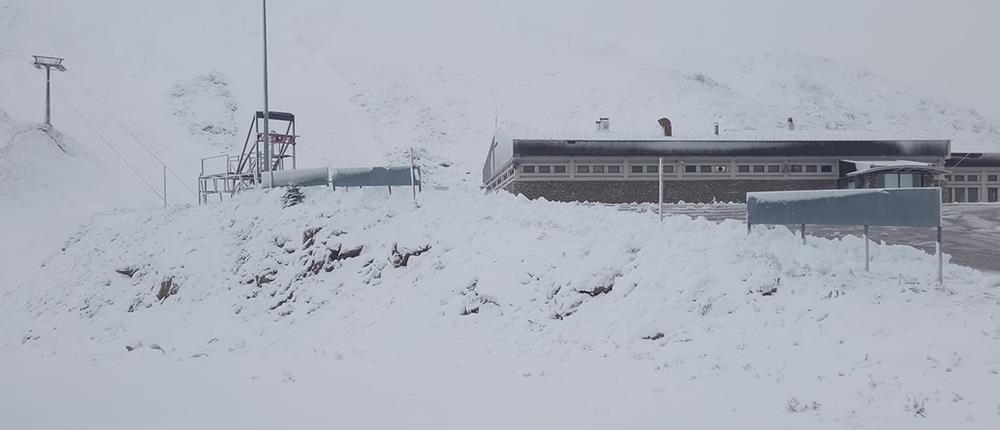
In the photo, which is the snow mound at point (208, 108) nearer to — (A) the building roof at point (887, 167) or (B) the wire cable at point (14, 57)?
(B) the wire cable at point (14, 57)

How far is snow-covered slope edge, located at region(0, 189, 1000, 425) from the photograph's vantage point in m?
8.39

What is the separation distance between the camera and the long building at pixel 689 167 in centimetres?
3612

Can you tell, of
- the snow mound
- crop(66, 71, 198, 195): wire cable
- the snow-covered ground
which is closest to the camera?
the snow-covered ground

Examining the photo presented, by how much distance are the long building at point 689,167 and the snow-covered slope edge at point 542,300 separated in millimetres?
14622

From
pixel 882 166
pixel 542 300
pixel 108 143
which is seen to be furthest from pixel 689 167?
pixel 108 143

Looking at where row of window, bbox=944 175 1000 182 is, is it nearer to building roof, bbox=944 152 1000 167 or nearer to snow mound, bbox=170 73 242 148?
building roof, bbox=944 152 1000 167

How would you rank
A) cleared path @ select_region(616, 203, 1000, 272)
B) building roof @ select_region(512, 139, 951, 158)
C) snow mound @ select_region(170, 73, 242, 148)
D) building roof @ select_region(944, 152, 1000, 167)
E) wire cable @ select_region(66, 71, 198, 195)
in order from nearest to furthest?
cleared path @ select_region(616, 203, 1000, 272)
building roof @ select_region(512, 139, 951, 158)
building roof @ select_region(944, 152, 1000, 167)
wire cable @ select_region(66, 71, 198, 195)
snow mound @ select_region(170, 73, 242, 148)

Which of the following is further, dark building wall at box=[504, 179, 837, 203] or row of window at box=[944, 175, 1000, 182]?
row of window at box=[944, 175, 1000, 182]

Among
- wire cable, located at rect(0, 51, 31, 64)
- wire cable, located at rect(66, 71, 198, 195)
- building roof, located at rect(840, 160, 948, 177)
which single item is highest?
wire cable, located at rect(0, 51, 31, 64)

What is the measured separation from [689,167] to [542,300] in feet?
83.8

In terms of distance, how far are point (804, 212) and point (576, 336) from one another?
5.20m

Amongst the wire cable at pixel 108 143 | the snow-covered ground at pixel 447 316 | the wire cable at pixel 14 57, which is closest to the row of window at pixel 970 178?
the snow-covered ground at pixel 447 316

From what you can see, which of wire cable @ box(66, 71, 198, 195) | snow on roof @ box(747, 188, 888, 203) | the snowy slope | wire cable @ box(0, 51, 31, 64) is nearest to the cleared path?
snow on roof @ box(747, 188, 888, 203)

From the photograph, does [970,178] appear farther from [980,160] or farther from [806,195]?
[806,195]
